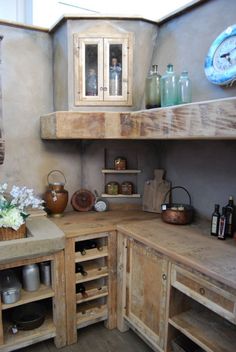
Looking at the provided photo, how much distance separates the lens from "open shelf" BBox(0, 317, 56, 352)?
1.79 metres

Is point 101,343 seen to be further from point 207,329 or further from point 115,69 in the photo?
point 115,69

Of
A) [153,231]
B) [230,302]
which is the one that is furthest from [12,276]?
[230,302]

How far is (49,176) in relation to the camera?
2.42 m

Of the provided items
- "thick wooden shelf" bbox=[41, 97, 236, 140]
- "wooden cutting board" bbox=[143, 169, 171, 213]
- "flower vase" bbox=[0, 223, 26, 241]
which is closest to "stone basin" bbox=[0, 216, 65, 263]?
"flower vase" bbox=[0, 223, 26, 241]

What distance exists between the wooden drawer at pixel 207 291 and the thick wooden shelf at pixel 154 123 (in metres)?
0.71

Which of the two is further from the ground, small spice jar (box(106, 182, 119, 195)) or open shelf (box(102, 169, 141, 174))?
open shelf (box(102, 169, 141, 174))

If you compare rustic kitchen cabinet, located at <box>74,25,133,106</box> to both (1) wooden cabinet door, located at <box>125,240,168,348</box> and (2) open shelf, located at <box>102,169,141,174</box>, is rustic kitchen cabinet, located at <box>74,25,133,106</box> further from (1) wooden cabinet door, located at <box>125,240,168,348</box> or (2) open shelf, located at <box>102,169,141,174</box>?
(1) wooden cabinet door, located at <box>125,240,168,348</box>

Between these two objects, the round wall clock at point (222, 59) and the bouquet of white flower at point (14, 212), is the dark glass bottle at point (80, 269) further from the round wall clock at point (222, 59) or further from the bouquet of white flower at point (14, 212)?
the round wall clock at point (222, 59)

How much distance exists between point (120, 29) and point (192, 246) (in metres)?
1.59

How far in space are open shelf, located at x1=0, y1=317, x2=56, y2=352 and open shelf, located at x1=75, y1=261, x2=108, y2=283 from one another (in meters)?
0.36

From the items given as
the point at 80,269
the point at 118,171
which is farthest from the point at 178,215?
the point at 80,269

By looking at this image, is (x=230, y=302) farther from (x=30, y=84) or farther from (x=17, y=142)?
(x=30, y=84)

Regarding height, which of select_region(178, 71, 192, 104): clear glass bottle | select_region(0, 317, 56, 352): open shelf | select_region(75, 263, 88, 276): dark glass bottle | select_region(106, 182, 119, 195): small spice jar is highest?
select_region(178, 71, 192, 104): clear glass bottle

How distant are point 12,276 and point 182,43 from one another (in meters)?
1.99
